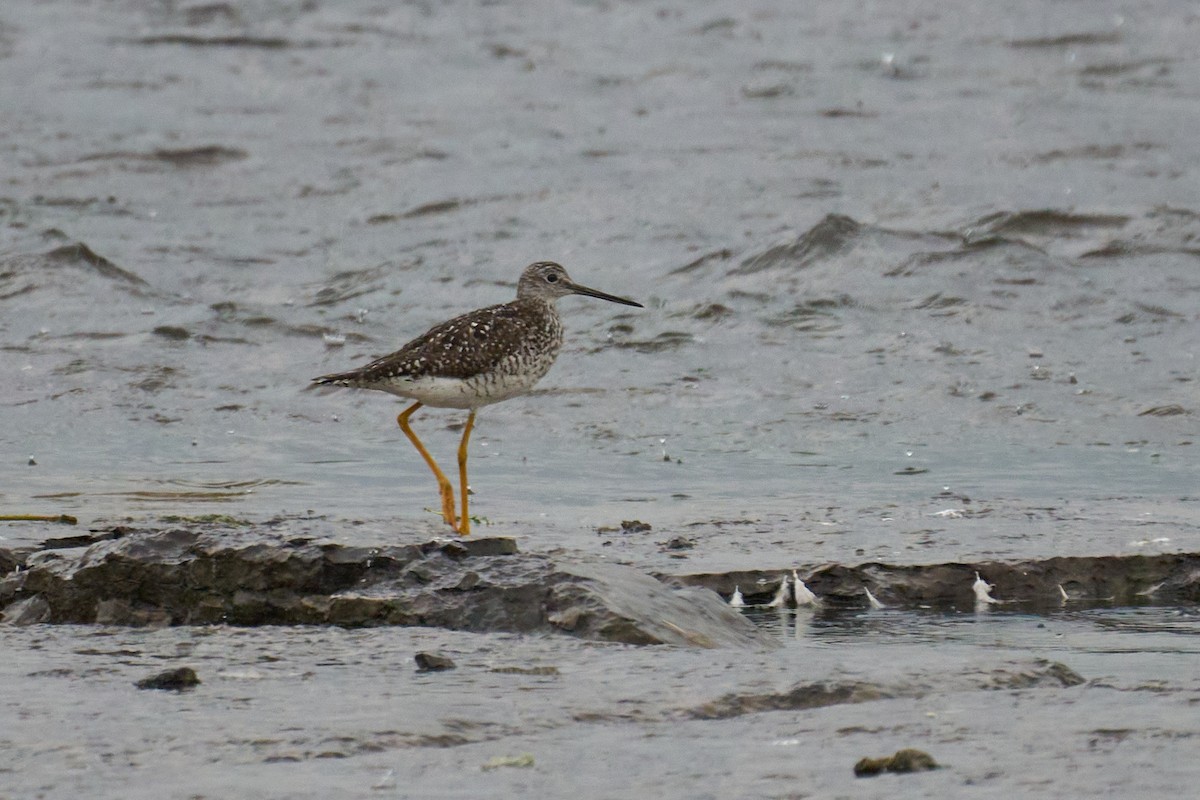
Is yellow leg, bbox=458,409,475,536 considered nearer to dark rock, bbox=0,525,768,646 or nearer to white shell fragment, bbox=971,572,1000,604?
dark rock, bbox=0,525,768,646

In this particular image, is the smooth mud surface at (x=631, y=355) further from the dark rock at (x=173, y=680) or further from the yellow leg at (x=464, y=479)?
the yellow leg at (x=464, y=479)

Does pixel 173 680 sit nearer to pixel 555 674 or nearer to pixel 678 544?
pixel 555 674

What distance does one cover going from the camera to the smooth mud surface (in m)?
4.26

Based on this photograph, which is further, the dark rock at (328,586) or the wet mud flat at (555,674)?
the dark rock at (328,586)

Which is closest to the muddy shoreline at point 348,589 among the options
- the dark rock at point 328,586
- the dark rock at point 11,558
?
the dark rock at point 328,586

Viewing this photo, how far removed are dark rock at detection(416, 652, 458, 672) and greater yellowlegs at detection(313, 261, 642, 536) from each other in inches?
123

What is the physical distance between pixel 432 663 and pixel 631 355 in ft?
24.2

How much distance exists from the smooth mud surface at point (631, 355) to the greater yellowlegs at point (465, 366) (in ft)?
1.62

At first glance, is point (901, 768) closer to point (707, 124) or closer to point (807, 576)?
point (807, 576)

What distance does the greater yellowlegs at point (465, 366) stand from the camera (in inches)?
328

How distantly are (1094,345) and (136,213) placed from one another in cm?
825

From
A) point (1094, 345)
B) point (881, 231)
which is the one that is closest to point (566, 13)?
point (881, 231)

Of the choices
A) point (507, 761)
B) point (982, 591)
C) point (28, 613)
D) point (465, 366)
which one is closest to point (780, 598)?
point (982, 591)

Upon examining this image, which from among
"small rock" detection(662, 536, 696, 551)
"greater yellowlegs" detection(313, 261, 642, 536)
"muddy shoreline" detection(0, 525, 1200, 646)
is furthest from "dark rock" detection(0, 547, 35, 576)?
"small rock" detection(662, 536, 696, 551)
